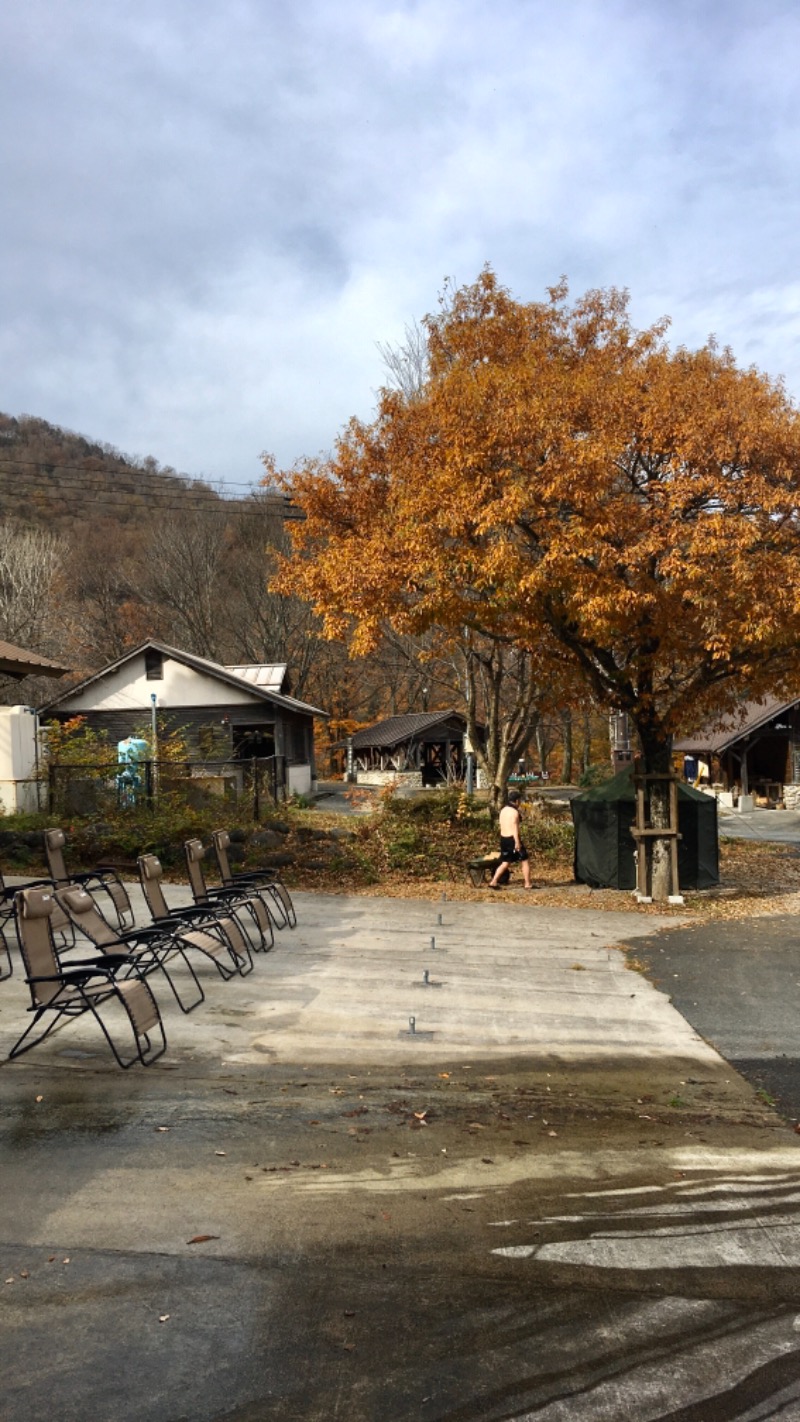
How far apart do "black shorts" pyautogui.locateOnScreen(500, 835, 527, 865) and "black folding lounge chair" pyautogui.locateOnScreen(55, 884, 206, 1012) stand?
725 cm

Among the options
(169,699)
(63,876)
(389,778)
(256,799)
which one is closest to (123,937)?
(63,876)

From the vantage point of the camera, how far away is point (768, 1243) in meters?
4.47

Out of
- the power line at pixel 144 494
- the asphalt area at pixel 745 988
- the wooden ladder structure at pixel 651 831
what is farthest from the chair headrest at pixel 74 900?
the power line at pixel 144 494

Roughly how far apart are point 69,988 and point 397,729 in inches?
1462

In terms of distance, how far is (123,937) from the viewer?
820cm

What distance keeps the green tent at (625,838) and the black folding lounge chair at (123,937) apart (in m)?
8.93

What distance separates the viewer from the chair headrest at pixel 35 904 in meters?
7.03

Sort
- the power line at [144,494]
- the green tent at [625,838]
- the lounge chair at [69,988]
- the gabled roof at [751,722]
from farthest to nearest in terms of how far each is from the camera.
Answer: the power line at [144,494], the gabled roof at [751,722], the green tent at [625,838], the lounge chair at [69,988]

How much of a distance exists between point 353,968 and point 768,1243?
579cm

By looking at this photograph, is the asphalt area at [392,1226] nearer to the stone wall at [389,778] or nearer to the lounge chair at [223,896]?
the lounge chair at [223,896]

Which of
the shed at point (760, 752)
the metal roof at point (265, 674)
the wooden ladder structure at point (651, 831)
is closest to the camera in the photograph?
the wooden ladder structure at point (651, 831)

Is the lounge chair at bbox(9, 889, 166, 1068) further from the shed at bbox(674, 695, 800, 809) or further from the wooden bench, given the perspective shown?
the shed at bbox(674, 695, 800, 809)

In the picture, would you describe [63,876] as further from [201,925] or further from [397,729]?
[397,729]

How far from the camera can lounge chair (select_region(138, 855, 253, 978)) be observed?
9.02 metres
